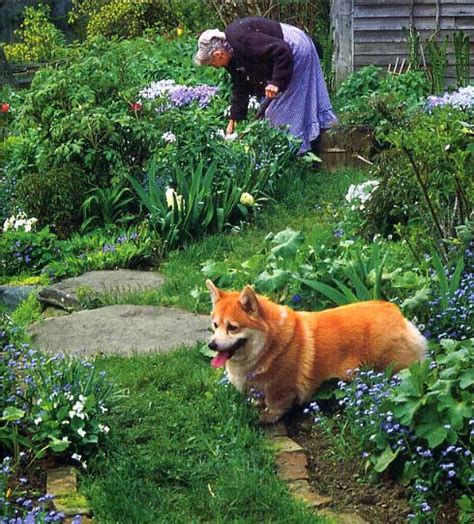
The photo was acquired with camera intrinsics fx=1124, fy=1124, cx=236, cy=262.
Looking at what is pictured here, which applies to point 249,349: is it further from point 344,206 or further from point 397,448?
point 344,206

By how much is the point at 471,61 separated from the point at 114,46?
6.33 meters

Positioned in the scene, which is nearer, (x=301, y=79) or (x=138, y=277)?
(x=138, y=277)

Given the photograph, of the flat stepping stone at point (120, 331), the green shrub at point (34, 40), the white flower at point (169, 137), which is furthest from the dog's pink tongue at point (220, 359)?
the green shrub at point (34, 40)

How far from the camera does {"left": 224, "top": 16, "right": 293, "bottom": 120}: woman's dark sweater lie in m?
10.7

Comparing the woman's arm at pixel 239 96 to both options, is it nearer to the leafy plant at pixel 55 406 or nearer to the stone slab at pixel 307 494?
the leafy plant at pixel 55 406

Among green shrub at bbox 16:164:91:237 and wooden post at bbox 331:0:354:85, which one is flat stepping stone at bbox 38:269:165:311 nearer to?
green shrub at bbox 16:164:91:237

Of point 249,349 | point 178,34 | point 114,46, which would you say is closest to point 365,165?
point 114,46

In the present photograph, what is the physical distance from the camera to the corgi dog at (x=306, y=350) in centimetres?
538

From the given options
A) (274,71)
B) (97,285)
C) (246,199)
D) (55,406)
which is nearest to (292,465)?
(55,406)

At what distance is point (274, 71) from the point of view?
10.9m

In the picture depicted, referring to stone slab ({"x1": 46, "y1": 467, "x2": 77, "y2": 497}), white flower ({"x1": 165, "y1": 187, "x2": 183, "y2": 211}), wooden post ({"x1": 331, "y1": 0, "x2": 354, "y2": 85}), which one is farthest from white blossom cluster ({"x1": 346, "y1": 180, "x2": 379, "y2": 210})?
wooden post ({"x1": 331, "y1": 0, "x2": 354, "y2": 85})

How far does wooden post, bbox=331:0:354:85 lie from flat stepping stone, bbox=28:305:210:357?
8.82 meters

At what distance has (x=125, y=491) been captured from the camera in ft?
15.3

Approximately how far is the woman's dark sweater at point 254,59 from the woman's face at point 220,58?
0.27 ft
